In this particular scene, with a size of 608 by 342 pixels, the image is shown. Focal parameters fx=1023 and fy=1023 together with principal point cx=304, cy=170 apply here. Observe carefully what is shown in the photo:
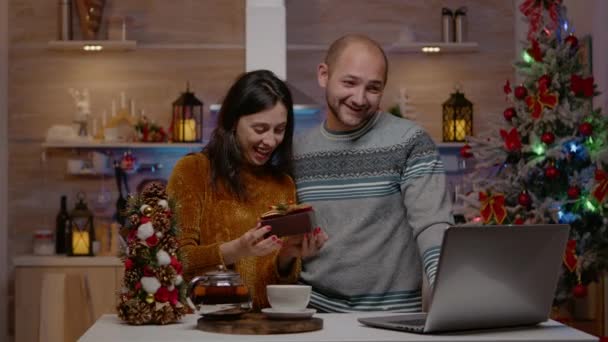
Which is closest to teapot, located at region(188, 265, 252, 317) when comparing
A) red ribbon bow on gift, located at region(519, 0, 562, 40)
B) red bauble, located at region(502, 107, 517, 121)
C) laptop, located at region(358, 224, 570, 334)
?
laptop, located at region(358, 224, 570, 334)

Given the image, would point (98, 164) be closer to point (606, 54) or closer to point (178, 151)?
point (178, 151)

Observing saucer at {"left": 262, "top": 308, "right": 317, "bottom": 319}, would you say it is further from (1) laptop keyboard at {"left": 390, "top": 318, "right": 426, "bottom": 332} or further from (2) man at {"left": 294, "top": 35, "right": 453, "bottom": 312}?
(2) man at {"left": 294, "top": 35, "right": 453, "bottom": 312}

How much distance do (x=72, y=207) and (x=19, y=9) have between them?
1.29m

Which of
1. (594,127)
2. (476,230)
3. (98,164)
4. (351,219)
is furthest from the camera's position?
(98,164)

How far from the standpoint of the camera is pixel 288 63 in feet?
21.5

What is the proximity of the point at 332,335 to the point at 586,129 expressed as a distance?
332 cm

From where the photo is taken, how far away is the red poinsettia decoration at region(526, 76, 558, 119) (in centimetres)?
527

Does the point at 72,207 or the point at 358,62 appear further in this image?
the point at 72,207

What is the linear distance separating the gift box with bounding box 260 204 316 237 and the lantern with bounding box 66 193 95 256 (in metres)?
3.78

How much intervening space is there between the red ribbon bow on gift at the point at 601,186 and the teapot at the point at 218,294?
10.2ft

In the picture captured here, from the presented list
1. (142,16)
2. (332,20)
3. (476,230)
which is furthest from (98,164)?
(476,230)

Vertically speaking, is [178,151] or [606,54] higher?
[606,54]

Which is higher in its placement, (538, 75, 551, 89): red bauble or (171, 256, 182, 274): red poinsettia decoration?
(538, 75, 551, 89): red bauble

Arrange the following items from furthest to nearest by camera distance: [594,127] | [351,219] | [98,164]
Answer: [98,164] → [594,127] → [351,219]
